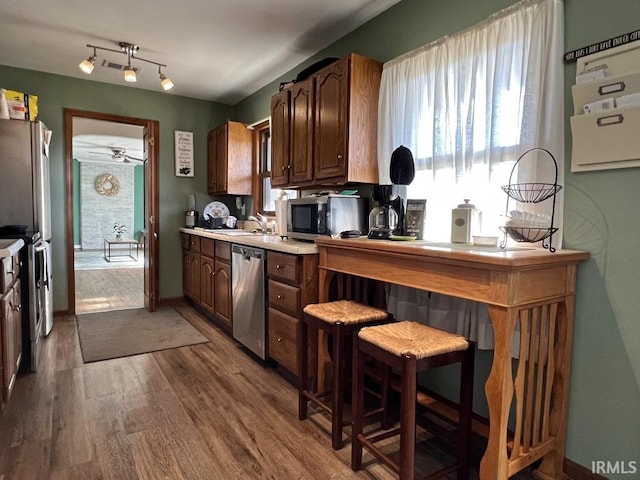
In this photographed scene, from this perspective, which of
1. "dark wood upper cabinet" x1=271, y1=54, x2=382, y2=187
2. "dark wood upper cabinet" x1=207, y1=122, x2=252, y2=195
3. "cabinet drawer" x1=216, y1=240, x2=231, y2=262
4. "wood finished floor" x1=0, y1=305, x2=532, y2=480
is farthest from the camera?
"dark wood upper cabinet" x1=207, y1=122, x2=252, y2=195

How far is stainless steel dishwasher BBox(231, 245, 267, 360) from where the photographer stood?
109 inches

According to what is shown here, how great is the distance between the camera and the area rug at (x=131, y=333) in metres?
3.16

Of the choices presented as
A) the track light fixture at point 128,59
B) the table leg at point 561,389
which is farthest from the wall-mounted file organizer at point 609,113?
the track light fixture at point 128,59

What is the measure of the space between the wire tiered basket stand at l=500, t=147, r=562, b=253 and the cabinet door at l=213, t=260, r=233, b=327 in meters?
2.32

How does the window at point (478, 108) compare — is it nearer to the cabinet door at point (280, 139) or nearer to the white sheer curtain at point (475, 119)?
the white sheer curtain at point (475, 119)

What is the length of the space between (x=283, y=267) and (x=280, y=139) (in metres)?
1.23

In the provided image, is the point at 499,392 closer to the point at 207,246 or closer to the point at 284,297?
the point at 284,297

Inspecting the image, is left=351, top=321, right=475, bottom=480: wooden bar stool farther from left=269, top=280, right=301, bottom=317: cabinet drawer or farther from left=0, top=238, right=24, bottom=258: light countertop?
left=0, top=238, right=24, bottom=258: light countertop

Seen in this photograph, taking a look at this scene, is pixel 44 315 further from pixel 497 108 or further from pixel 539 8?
pixel 539 8

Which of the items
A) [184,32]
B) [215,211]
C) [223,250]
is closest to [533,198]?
[223,250]

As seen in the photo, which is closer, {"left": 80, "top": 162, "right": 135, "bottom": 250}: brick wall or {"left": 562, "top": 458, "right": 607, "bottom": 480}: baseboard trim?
{"left": 562, "top": 458, "right": 607, "bottom": 480}: baseboard trim

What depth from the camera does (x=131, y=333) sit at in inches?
141

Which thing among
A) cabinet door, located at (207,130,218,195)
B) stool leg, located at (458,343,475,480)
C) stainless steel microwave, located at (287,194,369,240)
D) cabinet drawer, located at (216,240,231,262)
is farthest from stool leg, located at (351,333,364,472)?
cabinet door, located at (207,130,218,195)

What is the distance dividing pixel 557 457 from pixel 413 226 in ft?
3.97
